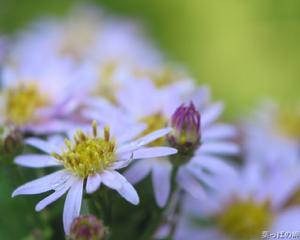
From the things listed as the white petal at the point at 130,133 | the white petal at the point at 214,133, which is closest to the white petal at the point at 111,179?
the white petal at the point at 130,133

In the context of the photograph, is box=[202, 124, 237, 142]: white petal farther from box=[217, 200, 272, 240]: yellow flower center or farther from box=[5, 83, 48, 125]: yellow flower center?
box=[5, 83, 48, 125]: yellow flower center

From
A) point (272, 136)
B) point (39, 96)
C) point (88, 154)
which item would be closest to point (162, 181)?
point (88, 154)

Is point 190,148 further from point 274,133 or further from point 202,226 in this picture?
point 274,133

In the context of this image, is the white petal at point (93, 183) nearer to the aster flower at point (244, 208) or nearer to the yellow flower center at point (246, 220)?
the aster flower at point (244, 208)

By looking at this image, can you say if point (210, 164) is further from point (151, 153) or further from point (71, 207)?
point (71, 207)

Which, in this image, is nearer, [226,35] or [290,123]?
[290,123]

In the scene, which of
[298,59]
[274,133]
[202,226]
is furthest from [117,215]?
[298,59]

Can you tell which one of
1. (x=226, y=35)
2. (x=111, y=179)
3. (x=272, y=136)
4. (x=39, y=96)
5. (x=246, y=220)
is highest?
(x=226, y=35)
